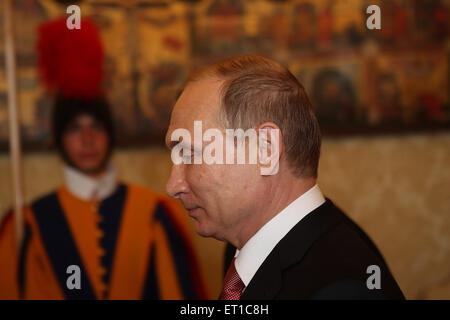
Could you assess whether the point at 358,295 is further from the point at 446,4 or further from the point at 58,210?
the point at 446,4

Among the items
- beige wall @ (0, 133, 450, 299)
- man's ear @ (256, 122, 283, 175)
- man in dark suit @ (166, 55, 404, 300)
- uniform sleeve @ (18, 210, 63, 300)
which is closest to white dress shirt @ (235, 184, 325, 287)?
man in dark suit @ (166, 55, 404, 300)

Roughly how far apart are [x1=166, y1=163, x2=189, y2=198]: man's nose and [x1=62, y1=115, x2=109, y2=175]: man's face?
1464mm

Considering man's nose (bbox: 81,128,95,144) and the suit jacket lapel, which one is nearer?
the suit jacket lapel

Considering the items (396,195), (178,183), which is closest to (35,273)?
(178,183)

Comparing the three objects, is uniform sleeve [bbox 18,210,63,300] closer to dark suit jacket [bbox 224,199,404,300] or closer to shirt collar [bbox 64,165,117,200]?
shirt collar [bbox 64,165,117,200]

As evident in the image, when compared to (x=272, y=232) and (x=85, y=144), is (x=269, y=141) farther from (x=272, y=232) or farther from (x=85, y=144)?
(x=85, y=144)

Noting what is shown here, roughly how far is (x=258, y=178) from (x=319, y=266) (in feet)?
0.81

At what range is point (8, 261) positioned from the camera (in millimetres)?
2852

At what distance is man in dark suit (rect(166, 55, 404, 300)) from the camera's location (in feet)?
4.23

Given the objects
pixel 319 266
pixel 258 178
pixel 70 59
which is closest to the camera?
pixel 319 266

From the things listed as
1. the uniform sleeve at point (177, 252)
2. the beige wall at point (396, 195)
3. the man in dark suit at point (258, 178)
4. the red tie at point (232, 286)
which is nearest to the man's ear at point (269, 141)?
the man in dark suit at point (258, 178)

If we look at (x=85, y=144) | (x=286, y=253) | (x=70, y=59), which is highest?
(x=70, y=59)
